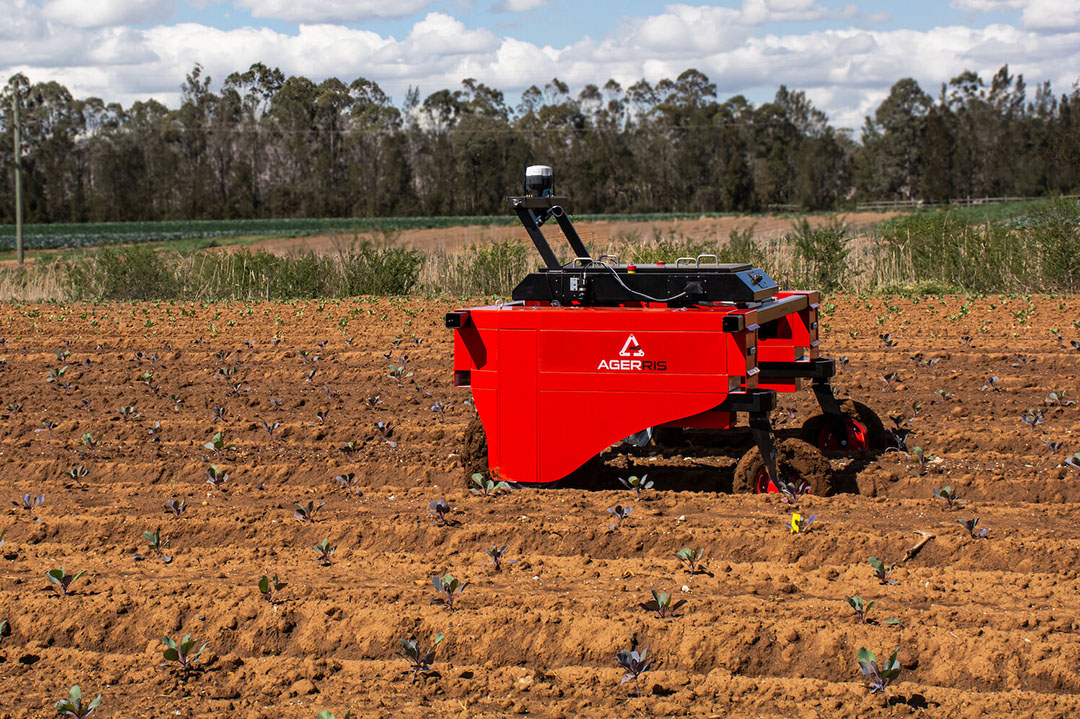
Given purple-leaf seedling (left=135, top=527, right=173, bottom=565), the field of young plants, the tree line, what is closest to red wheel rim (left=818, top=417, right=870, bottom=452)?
the field of young plants

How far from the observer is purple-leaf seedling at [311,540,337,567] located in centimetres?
436

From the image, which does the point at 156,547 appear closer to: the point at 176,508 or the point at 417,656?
the point at 176,508

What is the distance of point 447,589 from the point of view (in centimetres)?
383

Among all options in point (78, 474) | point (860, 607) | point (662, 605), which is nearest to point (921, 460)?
point (860, 607)

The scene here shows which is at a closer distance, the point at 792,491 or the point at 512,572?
the point at 512,572

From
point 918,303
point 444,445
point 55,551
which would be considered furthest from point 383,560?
point 918,303

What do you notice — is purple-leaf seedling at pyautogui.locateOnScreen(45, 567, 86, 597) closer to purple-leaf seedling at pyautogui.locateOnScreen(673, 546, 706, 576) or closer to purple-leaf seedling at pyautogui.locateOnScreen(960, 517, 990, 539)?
purple-leaf seedling at pyautogui.locateOnScreen(673, 546, 706, 576)

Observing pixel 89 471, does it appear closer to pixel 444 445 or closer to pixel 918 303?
pixel 444 445

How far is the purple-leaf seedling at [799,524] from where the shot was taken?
4406 millimetres

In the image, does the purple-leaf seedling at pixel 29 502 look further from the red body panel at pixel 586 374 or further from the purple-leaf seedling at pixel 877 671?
the purple-leaf seedling at pixel 877 671

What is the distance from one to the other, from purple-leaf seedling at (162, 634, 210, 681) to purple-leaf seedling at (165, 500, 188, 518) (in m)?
1.38

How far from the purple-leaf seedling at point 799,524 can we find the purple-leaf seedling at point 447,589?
141 cm

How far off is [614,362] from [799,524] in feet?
3.55

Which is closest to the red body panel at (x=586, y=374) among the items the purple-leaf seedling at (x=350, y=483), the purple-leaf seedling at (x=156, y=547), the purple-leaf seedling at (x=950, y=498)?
the purple-leaf seedling at (x=350, y=483)
